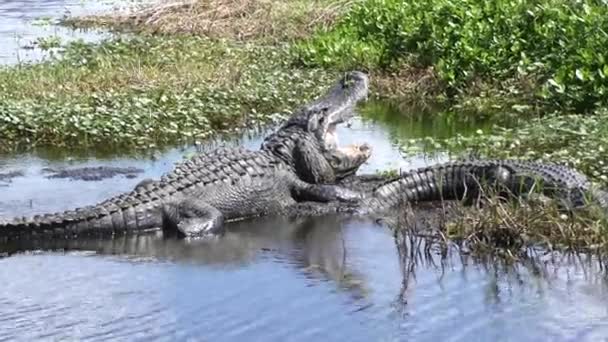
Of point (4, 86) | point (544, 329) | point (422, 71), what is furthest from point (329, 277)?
point (422, 71)

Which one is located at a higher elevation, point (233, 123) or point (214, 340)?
point (233, 123)

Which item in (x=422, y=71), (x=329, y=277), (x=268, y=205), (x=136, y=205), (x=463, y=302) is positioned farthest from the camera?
(x=422, y=71)

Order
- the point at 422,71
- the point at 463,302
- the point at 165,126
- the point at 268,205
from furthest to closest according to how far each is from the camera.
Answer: the point at 422,71 < the point at 165,126 < the point at 268,205 < the point at 463,302

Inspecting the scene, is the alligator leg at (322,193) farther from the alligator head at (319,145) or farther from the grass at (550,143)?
the grass at (550,143)

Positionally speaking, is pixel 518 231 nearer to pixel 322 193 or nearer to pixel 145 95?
pixel 322 193

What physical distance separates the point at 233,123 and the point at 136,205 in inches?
152

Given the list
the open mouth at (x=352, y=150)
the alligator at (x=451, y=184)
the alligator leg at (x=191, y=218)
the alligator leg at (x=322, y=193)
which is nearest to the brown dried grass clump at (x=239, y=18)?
the open mouth at (x=352, y=150)

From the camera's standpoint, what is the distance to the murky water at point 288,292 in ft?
22.8

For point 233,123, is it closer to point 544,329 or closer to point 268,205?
point 268,205

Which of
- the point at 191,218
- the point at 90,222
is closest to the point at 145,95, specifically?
the point at 191,218

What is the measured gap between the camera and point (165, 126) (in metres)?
12.3

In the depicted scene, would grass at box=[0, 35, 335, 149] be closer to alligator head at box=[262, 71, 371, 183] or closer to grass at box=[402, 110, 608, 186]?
alligator head at box=[262, 71, 371, 183]

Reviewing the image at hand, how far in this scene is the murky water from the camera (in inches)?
273

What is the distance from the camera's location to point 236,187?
971 centimetres
